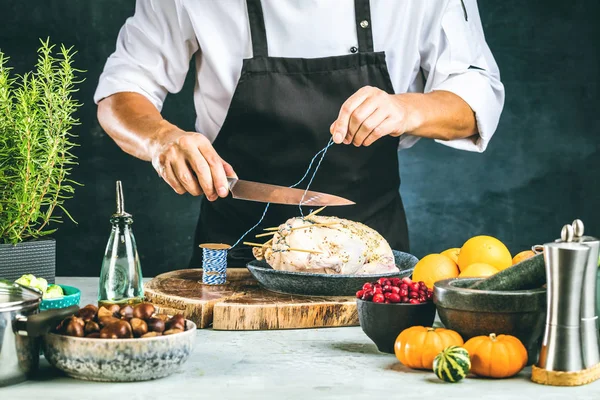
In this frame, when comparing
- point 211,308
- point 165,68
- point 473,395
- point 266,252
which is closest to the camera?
point 473,395

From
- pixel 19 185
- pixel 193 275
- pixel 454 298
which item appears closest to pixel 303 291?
pixel 193 275

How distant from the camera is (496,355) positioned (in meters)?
1.58

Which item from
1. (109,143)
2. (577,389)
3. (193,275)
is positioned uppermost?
(109,143)

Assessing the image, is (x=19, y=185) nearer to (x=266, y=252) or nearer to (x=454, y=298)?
(x=266, y=252)

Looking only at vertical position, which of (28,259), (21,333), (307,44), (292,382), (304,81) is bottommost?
(292,382)

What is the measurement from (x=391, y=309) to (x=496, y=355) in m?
0.26

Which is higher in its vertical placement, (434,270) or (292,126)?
(292,126)

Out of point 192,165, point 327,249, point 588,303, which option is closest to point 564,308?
point 588,303

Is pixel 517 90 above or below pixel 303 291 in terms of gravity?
above

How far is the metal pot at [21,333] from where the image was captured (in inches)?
60.1

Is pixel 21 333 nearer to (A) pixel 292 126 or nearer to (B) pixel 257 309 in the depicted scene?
(B) pixel 257 309

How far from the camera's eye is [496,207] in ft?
14.9

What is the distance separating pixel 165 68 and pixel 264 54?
41 cm

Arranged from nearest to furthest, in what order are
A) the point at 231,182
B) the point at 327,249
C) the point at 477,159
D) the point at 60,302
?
the point at 60,302 < the point at 327,249 < the point at 231,182 < the point at 477,159
